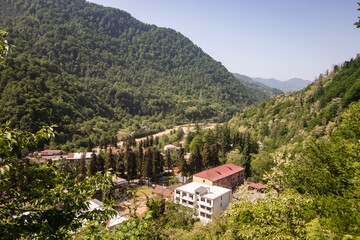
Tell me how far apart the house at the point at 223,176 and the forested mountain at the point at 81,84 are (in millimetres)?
26064

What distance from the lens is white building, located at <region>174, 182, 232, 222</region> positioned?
24211 millimetres

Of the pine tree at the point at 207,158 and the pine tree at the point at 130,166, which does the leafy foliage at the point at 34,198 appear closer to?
the pine tree at the point at 130,166

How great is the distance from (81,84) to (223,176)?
320 ft

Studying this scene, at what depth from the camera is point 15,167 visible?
3.40 meters

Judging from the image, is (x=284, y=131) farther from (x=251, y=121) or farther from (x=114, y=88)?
(x=114, y=88)

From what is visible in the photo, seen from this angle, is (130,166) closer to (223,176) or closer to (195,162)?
(195,162)

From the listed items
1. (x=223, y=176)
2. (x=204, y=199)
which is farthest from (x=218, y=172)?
(x=204, y=199)

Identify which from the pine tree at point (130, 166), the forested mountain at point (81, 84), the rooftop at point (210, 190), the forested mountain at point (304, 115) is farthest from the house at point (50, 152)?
the forested mountain at point (304, 115)

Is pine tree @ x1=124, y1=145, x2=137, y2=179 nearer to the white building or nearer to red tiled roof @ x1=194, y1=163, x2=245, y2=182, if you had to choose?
red tiled roof @ x1=194, y1=163, x2=245, y2=182

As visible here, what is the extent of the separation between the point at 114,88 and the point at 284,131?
9658 centimetres

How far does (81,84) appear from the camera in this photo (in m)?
109

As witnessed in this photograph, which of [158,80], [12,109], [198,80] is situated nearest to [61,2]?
[158,80]

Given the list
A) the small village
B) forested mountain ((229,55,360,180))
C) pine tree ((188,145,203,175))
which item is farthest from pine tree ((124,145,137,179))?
forested mountain ((229,55,360,180))

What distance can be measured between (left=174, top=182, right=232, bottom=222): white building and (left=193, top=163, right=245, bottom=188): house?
3860 mm
